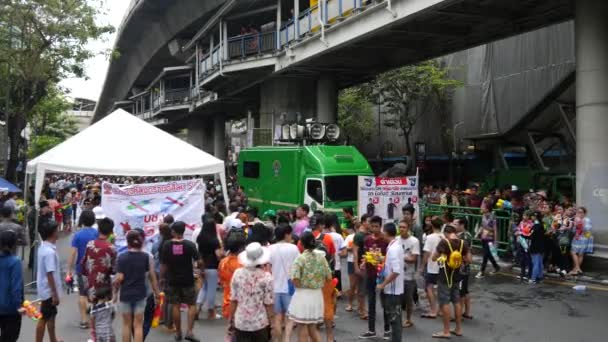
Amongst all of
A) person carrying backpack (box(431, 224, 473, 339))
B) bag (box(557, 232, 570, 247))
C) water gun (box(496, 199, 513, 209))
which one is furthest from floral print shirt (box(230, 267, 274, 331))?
water gun (box(496, 199, 513, 209))

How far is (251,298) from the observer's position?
19.1 ft

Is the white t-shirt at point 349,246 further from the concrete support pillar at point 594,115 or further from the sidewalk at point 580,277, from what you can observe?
the concrete support pillar at point 594,115

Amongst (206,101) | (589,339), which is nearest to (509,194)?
(589,339)

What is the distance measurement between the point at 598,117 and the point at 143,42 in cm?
3994

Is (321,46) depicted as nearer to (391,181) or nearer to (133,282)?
(391,181)

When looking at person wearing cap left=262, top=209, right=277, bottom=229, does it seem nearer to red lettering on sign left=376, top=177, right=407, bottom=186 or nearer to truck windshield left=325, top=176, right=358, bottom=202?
truck windshield left=325, top=176, right=358, bottom=202

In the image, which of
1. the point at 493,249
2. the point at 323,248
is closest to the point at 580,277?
the point at 493,249

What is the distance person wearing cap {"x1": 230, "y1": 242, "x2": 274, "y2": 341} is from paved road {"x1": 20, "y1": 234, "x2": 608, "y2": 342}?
2.69 metres

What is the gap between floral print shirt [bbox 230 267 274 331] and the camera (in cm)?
581

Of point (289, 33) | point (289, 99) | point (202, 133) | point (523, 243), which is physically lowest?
point (523, 243)

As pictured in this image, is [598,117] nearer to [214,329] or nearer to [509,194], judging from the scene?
[509,194]

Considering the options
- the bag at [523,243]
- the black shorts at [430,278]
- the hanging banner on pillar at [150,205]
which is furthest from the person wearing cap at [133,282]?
the bag at [523,243]

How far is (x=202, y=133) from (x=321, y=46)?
105 ft

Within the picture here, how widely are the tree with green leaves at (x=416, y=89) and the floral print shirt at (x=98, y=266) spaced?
26777 millimetres
